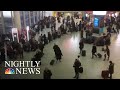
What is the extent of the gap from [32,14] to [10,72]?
11.8 m

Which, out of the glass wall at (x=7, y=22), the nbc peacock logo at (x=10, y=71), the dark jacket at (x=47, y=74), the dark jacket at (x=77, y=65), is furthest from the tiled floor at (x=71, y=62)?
the glass wall at (x=7, y=22)

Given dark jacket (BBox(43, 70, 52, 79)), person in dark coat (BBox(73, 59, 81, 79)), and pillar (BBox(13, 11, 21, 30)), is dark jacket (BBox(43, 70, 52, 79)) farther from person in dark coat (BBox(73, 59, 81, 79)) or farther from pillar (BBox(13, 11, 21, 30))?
pillar (BBox(13, 11, 21, 30))

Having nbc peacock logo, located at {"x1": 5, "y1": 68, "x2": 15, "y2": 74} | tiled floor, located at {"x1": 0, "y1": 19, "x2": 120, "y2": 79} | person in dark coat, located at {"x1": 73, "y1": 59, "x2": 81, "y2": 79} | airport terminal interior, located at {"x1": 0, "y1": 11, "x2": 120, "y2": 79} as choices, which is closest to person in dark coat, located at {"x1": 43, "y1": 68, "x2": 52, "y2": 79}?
airport terminal interior, located at {"x1": 0, "y1": 11, "x2": 120, "y2": 79}

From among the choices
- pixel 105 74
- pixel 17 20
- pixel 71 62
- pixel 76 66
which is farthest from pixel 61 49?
pixel 105 74

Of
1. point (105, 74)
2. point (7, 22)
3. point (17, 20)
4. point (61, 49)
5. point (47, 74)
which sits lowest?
point (105, 74)

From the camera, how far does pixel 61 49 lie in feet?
60.4

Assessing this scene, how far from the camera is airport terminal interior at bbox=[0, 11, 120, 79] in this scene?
1430 centimetres

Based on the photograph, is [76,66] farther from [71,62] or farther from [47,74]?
[71,62]

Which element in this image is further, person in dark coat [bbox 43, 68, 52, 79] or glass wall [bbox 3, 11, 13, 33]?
glass wall [bbox 3, 11, 13, 33]

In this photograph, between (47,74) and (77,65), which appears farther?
(77,65)

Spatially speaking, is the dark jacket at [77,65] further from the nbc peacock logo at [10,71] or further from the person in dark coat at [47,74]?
the nbc peacock logo at [10,71]
